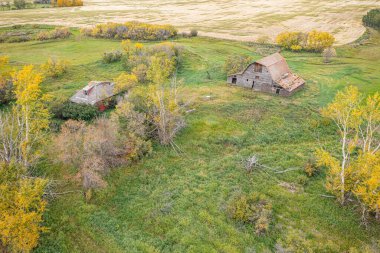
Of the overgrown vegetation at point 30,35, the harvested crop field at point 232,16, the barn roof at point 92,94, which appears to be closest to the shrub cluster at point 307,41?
the harvested crop field at point 232,16

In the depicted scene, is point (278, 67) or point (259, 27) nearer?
point (278, 67)

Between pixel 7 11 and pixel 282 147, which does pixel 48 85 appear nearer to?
pixel 282 147

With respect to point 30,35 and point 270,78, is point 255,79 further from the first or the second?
point 30,35

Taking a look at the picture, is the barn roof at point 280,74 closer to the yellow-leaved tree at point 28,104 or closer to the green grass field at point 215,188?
the green grass field at point 215,188

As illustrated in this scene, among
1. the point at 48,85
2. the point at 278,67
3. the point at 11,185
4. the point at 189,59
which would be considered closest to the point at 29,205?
the point at 11,185

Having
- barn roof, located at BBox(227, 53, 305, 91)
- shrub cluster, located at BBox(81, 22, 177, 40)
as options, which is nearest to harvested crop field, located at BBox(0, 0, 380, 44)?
shrub cluster, located at BBox(81, 22, 177, 40)
